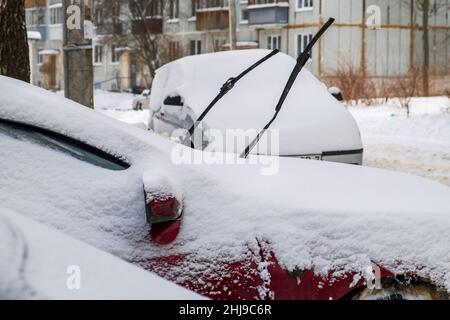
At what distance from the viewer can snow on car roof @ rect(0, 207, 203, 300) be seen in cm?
150

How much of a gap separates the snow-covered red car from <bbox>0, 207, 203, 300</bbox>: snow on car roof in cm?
108

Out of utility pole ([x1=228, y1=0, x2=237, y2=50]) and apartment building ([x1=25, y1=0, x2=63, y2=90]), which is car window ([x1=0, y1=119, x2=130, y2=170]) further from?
apartment building ([x1=25, y1=0, x2=63, y2=90])

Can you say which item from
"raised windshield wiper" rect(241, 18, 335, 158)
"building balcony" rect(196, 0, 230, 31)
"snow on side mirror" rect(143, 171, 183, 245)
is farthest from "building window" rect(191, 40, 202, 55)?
"snow on side mirror" rect(143, 171, 183, 245)

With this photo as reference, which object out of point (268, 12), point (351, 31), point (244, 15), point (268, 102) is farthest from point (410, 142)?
point (244, 15)

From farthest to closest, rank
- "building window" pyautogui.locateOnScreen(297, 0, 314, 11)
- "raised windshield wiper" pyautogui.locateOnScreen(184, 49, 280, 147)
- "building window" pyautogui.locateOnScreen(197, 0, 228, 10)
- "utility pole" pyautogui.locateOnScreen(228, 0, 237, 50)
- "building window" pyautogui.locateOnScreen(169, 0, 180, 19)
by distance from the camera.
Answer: "building window" pyautogui.locateOnScreen(169, 0, 180, 19) → "building window" pyautogui.locateOnScreen(197, 0, 228, 10) → "building window" pyautogui.locateOnScreen(297, 0, 314, 11) → "utility pole" pyautogui.locateOnScreen(228, 0, 237, 50) → "raised windshield wiper" pyautogui.locateOnScreen(184, 49, 280, 147)

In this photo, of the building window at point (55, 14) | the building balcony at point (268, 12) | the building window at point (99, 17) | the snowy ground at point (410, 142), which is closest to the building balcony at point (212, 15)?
the building balcony at point (268, 12)

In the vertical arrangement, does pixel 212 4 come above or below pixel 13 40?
above

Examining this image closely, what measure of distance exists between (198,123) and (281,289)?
4.01 meters

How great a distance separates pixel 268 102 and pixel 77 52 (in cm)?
263

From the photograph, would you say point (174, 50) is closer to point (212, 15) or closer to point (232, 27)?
point (212, 15)

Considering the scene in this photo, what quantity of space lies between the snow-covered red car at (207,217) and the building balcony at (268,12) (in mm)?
33951

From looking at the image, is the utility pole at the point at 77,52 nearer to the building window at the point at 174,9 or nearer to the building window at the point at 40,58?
the building window at the point at 174,9

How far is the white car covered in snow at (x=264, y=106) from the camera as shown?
6637mm

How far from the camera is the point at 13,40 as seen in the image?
7.45 m
